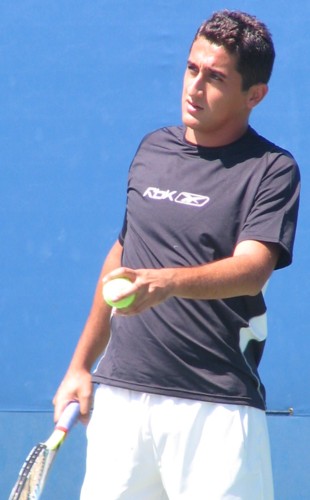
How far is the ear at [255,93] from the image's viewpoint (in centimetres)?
312

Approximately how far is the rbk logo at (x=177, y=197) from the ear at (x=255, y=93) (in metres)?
0.31

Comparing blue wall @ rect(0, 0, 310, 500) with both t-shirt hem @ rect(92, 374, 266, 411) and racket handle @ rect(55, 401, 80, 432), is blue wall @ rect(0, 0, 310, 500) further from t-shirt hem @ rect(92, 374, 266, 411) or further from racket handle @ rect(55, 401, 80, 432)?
t-shirt hem @ rect(92, 374, 266, 411)

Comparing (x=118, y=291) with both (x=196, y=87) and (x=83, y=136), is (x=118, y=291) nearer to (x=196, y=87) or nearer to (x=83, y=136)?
(x=196, y=87)

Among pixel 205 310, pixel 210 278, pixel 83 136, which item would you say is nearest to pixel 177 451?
pixel 205 310

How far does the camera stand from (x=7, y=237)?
434 centimetres

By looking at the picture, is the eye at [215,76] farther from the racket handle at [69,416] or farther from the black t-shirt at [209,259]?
the racket handle at [69,416]

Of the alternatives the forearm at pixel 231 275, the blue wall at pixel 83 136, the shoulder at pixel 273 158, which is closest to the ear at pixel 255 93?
the shoulder at pixel 273 158

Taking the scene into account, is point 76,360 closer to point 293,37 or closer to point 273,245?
point 273,245

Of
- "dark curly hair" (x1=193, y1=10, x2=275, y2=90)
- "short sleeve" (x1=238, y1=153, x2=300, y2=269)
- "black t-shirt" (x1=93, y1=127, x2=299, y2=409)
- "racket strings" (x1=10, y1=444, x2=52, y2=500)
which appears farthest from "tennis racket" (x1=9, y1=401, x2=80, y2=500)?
"dark curly hair" (x1=193, y1=10, x2=275, y2=90)

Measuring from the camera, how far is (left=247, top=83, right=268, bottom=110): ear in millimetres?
3125

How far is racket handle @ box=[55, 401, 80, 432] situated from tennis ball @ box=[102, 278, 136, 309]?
0.63 m

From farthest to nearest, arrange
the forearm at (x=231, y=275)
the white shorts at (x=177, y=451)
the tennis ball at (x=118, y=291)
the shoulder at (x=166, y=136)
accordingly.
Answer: the shoulder at (x=166, y=136) < the white shorts at (x=177, y=451) < the forearm at (x=231, y=275) < the tennis ball at (x=118, y=291)

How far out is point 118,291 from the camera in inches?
101

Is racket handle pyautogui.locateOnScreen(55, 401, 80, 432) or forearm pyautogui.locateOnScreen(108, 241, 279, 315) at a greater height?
forearm pyautogui.locateOnScreen(108, 241, 279, 315)
